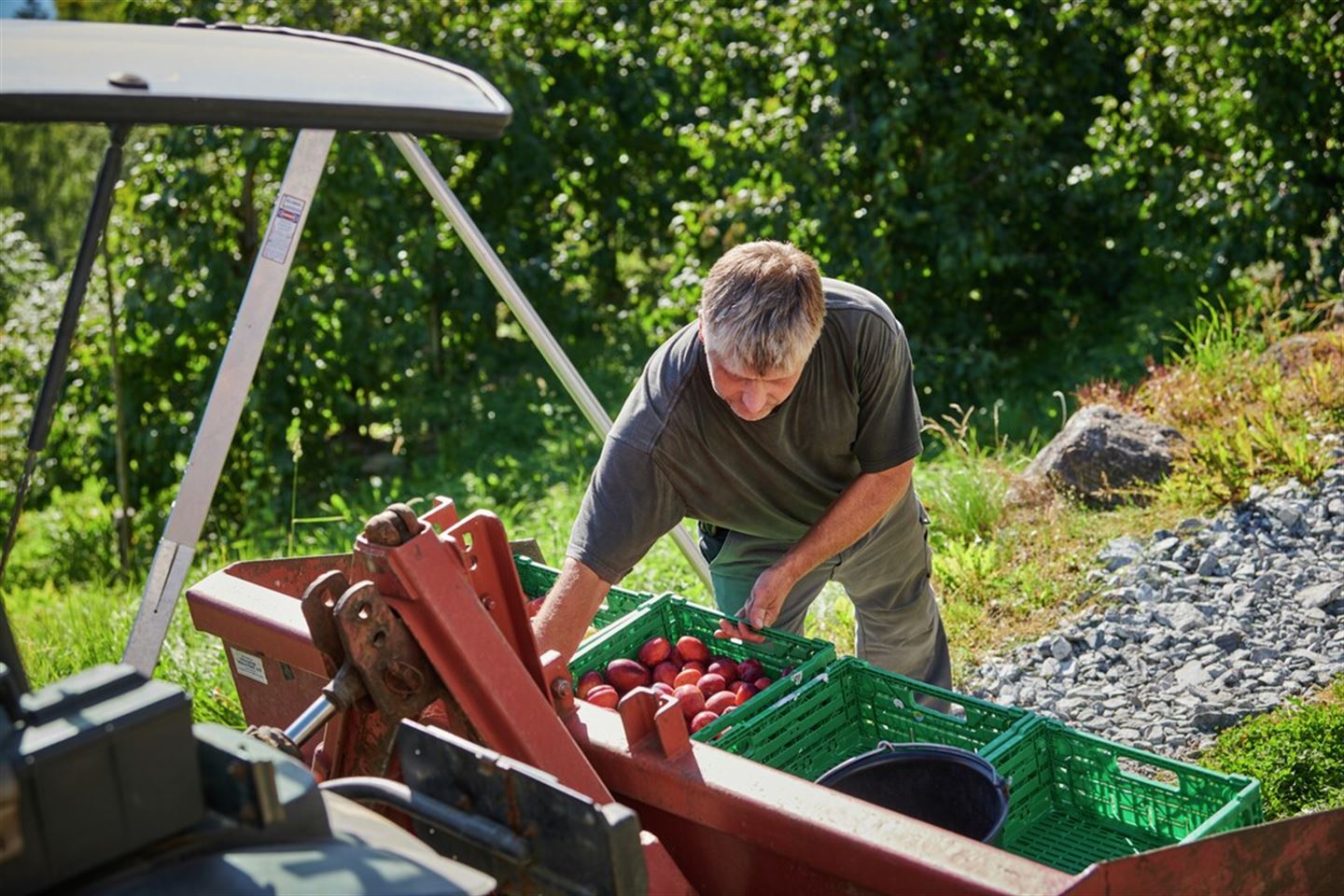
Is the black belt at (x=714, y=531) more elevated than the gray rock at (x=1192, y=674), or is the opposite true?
the black belt at (x=714, y=531)

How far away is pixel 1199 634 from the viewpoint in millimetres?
4480

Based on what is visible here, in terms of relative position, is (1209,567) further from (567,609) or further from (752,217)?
(752,217)

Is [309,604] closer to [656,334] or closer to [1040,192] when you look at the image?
[1040,192]

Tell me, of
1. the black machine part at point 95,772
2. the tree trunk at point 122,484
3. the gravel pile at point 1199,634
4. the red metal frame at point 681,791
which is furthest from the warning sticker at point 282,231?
the tree trunk at point 122,484

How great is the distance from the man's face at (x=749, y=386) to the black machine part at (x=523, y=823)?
120 cm

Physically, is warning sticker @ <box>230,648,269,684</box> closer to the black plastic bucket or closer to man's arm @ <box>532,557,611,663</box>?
man's arm @ <box>532,557,611,663</box>

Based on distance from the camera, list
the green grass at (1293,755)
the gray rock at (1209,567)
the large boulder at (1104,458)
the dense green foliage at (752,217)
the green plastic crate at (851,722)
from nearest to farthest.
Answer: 1. the green plastic crate at (851,722)
2. the green grass at (1293,755)
3. the gray rock at (1209,567)
4. the large boulder at (1104,458)
5. the dense green foliage at (752,217)

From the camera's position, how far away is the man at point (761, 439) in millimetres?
3195

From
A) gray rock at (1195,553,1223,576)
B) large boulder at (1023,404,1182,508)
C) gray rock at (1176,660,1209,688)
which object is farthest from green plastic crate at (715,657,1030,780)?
large boulder at (1023,404,1182,508)

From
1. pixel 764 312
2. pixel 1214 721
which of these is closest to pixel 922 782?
pixel 764 312

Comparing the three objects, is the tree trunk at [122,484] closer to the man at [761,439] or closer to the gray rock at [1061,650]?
the man at [761,439]

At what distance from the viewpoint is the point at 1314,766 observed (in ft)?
12.3

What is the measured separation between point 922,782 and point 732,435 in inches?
39.1

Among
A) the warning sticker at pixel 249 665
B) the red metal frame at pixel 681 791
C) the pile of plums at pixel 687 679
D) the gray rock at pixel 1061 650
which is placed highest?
the red metal frame at pixel 681 791
